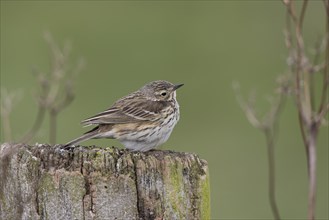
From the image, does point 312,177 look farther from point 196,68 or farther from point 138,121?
point 196,68

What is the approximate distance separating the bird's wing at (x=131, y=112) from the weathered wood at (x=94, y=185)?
2.58m

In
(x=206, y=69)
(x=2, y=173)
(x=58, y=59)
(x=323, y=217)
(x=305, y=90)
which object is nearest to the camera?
(x=2, y=173)

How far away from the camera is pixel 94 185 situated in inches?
265

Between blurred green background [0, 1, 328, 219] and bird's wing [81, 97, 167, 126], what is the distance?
15.0ft

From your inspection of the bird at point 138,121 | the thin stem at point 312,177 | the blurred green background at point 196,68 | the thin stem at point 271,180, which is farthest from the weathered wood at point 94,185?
the blurred green background at point 196,68

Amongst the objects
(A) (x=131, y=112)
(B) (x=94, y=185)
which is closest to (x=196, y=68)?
(A) (x=131, y=112)

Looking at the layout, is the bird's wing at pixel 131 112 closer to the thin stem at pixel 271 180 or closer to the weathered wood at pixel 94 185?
the thin stem at pixel 271 180

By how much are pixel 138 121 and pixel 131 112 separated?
123mm

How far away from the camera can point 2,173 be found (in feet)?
22.1

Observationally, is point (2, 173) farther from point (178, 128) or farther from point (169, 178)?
point (178, 128)

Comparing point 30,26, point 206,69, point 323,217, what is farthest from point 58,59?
point 30,26

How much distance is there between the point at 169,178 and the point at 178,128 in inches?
405

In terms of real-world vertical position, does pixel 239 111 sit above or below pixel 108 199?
above

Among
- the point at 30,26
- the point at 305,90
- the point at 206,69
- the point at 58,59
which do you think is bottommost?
the point at 305,90
